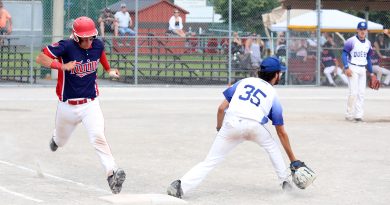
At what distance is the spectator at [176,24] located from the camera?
31.3 meters

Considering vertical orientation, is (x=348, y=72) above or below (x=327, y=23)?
below

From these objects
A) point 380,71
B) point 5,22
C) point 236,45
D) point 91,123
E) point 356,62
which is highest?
point 5,22

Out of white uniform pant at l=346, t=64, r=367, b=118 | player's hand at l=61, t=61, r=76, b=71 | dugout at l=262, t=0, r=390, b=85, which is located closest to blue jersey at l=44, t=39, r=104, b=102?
player's hand at l=61, t=61, r=76, b=71

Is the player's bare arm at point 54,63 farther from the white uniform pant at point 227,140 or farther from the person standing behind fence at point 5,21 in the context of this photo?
the person standing behind fence at point 5,21

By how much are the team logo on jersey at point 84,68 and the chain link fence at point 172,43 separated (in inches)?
744

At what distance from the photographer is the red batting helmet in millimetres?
10828

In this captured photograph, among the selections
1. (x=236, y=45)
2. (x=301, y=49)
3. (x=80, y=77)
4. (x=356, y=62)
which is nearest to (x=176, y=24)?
(x=236, y=45)

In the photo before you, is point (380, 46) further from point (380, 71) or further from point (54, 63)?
point (54, 63)

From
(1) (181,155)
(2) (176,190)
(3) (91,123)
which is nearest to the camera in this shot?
(2) (176,190)

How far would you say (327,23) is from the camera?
3528 centimetres

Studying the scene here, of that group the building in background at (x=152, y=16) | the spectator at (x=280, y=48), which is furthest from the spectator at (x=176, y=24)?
the spectator at (x=280, y=48)

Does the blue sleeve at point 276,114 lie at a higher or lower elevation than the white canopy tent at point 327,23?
lower

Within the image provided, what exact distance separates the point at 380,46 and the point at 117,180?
951 inches

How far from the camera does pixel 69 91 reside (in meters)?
11.2
